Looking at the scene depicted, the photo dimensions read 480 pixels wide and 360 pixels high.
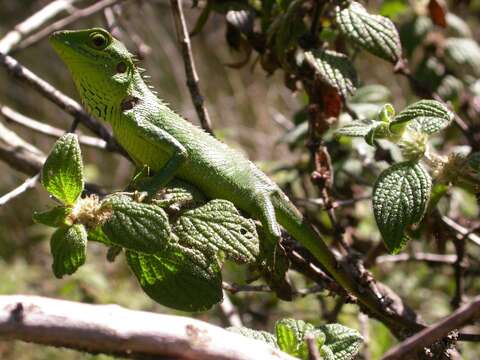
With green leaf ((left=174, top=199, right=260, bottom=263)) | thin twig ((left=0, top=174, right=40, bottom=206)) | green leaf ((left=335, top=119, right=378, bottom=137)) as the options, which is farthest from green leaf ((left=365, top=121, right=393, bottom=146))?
thin twig ((left=0, top=174, right=40, bottom=206))

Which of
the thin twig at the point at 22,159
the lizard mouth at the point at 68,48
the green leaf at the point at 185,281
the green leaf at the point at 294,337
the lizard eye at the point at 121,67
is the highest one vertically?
the lizard mouth at the point at 68,48

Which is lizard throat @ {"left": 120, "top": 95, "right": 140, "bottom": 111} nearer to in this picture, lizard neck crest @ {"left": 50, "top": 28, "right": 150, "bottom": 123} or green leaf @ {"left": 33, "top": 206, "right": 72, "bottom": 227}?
lizard neck crest @ {"left": 50, "top": 28, "right": 150, "bottom": 123}

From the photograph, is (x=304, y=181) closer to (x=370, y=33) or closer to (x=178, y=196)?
(x=370, y=33)

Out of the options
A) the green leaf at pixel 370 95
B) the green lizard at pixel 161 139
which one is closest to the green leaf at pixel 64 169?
the green lizard at pixel 161 139

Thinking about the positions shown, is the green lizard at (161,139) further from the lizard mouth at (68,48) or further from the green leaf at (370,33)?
the green leaf at (370,33)

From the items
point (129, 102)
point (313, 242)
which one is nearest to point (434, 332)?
point (313, 242)

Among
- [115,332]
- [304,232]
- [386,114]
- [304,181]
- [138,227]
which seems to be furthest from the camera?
[304,181]
